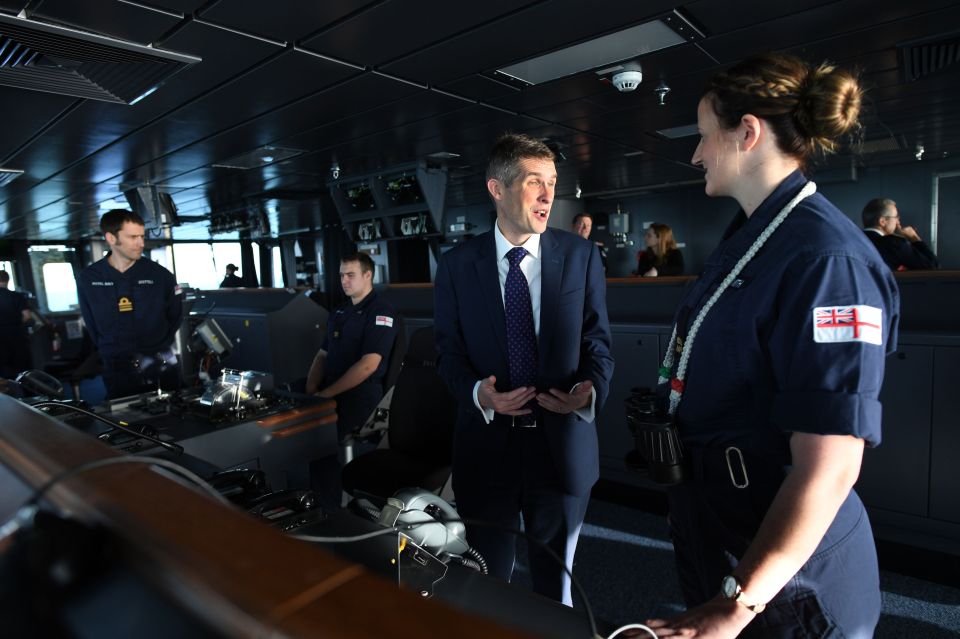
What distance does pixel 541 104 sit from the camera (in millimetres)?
3916

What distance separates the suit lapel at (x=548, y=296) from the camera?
1581 mm

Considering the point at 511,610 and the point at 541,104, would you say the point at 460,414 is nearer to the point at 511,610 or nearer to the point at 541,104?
the point at 511,610

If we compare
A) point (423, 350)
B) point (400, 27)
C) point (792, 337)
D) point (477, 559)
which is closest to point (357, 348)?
point (423, 350)

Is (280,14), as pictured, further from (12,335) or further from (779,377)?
(12,335)

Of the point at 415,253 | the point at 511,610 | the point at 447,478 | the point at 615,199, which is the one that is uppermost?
the point at 615,199

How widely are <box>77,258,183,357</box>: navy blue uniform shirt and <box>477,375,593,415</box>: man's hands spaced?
2.75 meters

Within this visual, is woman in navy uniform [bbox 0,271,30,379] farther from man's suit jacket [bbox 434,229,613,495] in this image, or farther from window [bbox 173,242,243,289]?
window [bbox 173,242,243,289]

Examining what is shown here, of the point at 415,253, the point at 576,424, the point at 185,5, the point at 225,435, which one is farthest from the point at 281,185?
the point at 576,424

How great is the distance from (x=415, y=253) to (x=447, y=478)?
25.9 feet

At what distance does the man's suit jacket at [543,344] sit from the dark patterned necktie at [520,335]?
21 millimetres

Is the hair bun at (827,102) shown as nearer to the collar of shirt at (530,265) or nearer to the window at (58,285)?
the collar of shirt at (530,265)

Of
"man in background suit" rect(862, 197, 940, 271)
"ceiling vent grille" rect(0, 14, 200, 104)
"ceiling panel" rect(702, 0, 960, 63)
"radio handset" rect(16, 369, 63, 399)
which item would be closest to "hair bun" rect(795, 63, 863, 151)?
"ceiling panel" rect(702, 0, 960, 63)

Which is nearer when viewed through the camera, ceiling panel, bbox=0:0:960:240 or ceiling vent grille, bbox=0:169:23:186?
ceiling panel, bbox=0:0:960:240

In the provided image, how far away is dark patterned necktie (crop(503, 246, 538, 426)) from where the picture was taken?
1598 millimetres
